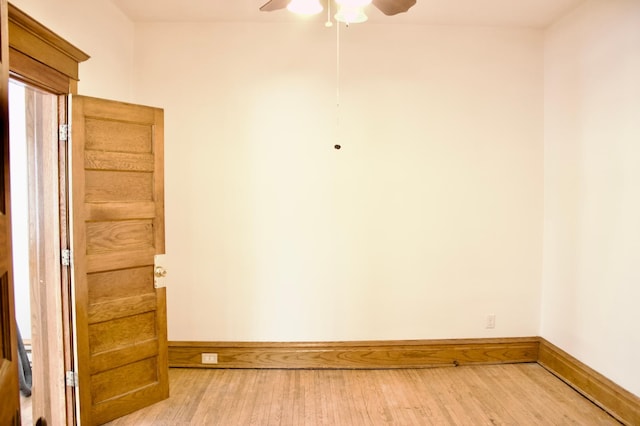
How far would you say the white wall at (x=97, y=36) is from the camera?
2.16 meters

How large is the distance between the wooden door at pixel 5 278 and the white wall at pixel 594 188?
10.6 ft

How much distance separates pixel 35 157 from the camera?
7.54 feet

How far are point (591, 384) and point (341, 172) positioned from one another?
2.46 meters

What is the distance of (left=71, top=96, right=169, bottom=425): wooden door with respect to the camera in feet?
7.49

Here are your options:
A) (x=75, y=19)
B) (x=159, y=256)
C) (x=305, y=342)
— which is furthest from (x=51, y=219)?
(x=305, y=342)

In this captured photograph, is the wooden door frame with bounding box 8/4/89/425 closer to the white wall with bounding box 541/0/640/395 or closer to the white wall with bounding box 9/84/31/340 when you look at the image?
the white wall with bounding box 9/84/31/340

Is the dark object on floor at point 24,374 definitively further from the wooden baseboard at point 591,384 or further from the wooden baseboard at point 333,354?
the wooden baseboard at point 591,384

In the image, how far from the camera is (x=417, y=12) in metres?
2.92

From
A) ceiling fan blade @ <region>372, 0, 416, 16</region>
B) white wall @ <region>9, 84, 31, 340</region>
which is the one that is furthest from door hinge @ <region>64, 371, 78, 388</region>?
ceiling fan blade @ <region>372, 0, 416, 16</region>

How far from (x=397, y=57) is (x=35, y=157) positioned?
9.13ft

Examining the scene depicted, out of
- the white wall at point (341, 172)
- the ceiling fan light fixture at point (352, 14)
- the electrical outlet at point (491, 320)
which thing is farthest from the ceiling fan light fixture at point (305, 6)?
the electrical outlet at point (491, 320)

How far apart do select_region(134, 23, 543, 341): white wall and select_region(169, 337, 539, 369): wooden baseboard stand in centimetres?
8

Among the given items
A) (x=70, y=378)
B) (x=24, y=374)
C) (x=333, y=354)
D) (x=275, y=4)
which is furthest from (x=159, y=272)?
(x=275, y=4)

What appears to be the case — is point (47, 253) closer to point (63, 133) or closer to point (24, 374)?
point (63, 133)
